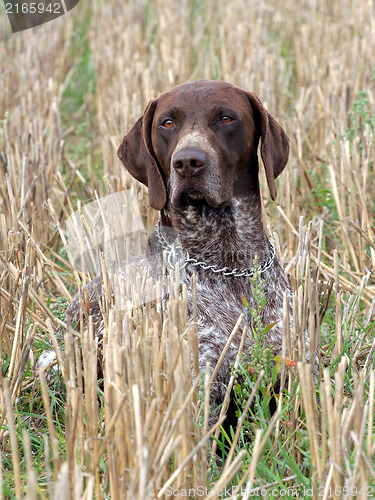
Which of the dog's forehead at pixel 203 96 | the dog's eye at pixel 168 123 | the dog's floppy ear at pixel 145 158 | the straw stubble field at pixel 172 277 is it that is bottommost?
the straw stubble field at pixel 172 277

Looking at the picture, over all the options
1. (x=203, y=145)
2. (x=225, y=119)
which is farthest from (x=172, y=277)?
(x=225, y=119)

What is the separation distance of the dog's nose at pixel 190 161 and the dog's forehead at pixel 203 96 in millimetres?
385

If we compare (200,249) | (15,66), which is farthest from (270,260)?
(15,66)

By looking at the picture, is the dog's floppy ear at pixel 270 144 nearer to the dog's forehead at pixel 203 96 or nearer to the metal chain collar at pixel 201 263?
the dog's forehead at pixel 203 96

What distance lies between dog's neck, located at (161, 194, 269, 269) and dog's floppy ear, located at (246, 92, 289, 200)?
0.16 m

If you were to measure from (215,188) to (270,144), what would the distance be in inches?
17.3

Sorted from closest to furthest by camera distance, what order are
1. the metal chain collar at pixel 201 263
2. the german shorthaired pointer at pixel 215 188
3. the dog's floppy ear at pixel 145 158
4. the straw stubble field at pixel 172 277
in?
the straw stubble field at pixel 172 277, the german shorthaired pointer at pixel 215 188, the metal chain collar at pixel 201 263, the dog's floppy ear at pixel 145 158

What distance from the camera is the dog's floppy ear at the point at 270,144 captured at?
12.1ft

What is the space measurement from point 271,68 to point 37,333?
437 cm

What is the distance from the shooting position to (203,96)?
3676 millimetres

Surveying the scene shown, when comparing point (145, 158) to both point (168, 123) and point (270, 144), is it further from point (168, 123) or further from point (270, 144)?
point (270, 144)

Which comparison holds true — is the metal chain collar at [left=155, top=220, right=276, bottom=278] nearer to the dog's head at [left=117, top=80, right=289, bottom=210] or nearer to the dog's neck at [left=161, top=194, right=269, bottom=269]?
the dog's neck at [left=161, top=194, right=269, bottom=269]

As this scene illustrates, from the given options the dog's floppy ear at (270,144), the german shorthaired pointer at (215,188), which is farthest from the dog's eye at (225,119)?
the dog's floppy ear at (270,144)

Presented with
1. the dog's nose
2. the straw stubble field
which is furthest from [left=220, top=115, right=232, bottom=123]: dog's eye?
the straw stubble field
